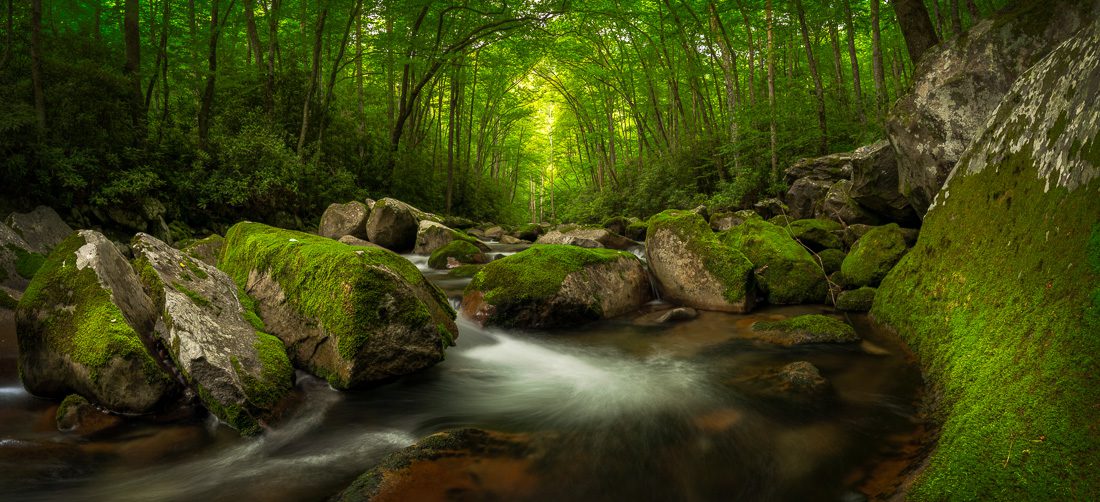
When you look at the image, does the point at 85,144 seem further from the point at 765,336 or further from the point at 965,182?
the point at 965,182

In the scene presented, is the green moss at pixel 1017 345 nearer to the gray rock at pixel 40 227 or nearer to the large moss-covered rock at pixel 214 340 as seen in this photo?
the large moss-covered rock at pixel 214 340

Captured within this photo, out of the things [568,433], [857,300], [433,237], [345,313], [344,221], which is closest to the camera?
[568,433]

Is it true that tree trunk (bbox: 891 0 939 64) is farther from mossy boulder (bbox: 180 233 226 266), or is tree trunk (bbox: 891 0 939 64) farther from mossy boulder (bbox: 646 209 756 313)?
mossy boulder (bbox: 180 233 226 266)

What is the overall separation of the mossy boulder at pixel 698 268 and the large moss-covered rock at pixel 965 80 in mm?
2529

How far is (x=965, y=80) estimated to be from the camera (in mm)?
5816

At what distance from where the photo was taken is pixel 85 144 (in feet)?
29.3

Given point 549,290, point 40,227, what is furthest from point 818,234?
point 40,227

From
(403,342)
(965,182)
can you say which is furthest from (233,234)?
(965,182)

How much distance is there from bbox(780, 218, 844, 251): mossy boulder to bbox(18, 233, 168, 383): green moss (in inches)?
354

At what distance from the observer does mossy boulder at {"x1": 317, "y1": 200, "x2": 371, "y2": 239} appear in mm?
13332

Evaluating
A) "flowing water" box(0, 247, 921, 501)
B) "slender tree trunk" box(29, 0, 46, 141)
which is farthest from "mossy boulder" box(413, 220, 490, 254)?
"flowing water" box(0, 247, 921, 501)

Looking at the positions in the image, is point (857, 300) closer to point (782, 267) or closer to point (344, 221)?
point (782, 267)

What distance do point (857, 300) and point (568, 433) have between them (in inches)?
186

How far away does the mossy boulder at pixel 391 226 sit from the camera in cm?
1328
